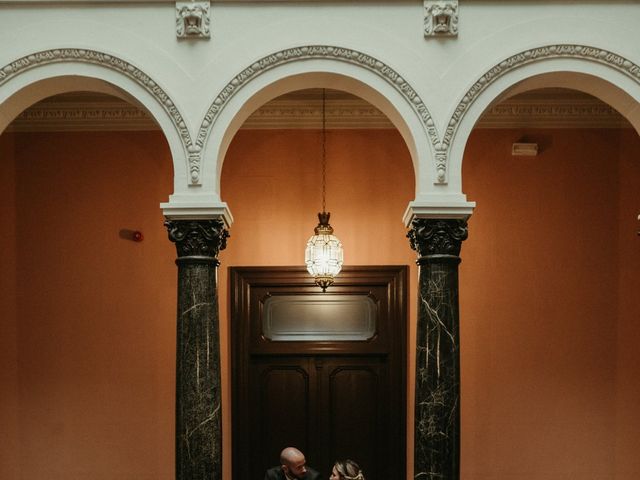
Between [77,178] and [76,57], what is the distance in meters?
2.44

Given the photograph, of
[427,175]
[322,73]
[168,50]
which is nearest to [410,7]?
[322,73]

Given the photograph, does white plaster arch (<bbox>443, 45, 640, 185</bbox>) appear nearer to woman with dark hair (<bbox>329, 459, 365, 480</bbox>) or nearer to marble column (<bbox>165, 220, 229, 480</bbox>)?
marble column (<bbox>165, 220, 229, 480</bbox>)

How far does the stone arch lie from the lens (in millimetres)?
6578

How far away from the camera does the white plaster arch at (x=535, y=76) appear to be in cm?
653

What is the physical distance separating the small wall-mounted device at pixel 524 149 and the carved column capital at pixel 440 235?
2.50 metres

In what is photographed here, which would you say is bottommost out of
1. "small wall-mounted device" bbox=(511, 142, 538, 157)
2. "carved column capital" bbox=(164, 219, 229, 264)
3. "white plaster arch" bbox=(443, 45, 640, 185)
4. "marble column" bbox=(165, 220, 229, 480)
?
"marble column" bbox=(165, 220, 229, 480)

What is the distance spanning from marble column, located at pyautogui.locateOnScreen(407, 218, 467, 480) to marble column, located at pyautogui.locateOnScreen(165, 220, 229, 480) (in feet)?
5.24

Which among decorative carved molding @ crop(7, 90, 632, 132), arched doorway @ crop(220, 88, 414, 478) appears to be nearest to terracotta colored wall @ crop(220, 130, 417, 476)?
arched doorway @ crop(220, 88, 414, 478)

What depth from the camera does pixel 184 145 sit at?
6.61 metres

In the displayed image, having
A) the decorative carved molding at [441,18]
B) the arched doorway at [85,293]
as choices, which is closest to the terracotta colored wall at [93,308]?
the arched doorway at [85,293]

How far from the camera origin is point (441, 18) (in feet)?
21.6

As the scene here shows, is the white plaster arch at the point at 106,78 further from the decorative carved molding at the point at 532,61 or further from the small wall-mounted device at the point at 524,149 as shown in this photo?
the small wall-mounted device at the point at 524,149

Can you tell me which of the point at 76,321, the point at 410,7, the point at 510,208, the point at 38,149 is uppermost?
the point at 410,7

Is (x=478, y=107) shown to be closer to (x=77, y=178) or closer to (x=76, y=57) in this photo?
(x=76, y=57)
